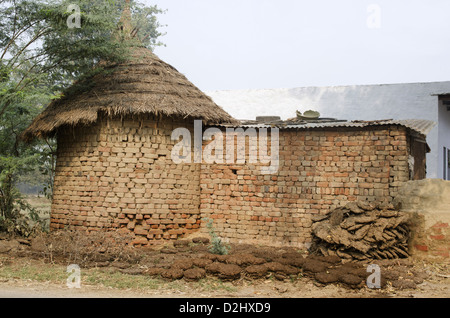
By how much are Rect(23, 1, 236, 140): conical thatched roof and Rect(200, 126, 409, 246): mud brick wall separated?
Result: 1.42 m

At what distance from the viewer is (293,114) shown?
1553cm

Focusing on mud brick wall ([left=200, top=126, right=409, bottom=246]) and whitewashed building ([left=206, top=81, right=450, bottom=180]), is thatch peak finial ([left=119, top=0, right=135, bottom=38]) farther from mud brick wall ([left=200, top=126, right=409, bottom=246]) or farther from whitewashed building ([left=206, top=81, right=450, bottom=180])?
whitewashed building ([left=206, top=81, right=450, bottom=180])

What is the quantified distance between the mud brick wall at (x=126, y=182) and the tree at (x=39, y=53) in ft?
3.35

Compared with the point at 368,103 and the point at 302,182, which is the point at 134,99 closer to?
the point at 302,182

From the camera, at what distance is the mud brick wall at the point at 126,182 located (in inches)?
337

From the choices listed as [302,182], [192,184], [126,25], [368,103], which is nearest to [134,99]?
[192,184]

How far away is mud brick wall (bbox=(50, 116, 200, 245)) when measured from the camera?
8.56 meters

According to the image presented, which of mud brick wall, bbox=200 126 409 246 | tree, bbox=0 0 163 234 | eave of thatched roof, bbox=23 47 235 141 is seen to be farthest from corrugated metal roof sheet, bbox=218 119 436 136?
tree, bbox=0 0 163 234

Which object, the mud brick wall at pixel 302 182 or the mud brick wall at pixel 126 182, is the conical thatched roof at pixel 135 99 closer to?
the mud brick wall at pixel 126 182

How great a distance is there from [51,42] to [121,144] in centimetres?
269

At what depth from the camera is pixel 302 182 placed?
8516 millimetres

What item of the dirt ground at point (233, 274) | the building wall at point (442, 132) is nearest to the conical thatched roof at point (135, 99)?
the dirt ground at point (233, 274)
